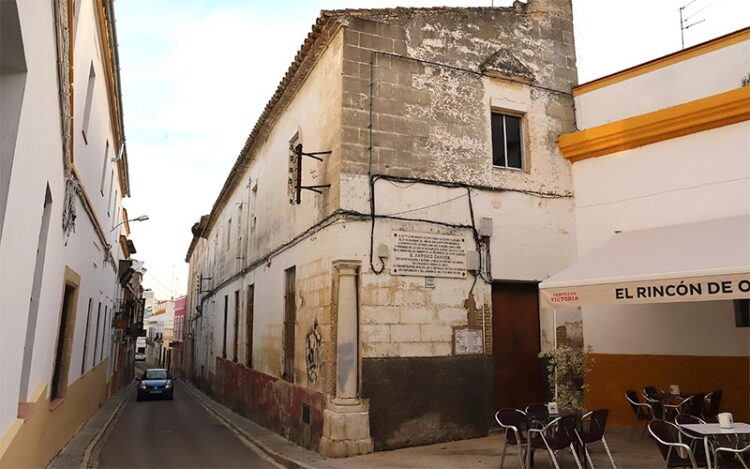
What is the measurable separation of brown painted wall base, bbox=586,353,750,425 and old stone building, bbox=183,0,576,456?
1088 millimetres

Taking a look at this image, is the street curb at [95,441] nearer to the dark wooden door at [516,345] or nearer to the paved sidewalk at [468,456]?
the paved sidewalk at [468,456]

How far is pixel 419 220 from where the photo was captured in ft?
28.9

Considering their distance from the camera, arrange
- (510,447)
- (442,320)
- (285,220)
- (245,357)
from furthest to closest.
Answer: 1. (245,357)
2. (285,220)
3. (442,320)
4. (510,447)

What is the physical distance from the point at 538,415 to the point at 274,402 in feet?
20.5

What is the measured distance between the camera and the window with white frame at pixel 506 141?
10.0m

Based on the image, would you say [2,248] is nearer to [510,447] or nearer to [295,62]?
[510,447]

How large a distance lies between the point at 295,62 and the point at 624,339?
801cm

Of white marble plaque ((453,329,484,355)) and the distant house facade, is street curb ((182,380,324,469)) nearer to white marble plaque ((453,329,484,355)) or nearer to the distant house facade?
white marble plaque ((453,329,484,355))

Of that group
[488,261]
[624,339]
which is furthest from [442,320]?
[624,339]

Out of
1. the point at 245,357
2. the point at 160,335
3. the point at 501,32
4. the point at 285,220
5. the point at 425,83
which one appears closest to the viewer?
the point at 425,83

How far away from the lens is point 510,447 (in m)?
7.87

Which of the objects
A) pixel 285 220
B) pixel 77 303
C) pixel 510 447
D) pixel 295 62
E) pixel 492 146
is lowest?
pixel 510 447

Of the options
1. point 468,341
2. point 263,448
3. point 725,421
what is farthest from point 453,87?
point 263,448

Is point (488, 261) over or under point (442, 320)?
over
